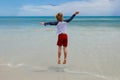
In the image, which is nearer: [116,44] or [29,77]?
[29,77]

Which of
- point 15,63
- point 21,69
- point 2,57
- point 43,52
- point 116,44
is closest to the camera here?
point 21,69

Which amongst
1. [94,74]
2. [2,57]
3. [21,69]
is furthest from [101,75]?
[2,57]

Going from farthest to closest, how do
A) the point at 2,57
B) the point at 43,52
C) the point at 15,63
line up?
the point at 43,52
the point at 2,57
the point at 15,63

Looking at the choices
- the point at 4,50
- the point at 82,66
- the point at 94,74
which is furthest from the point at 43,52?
the point at 94,74

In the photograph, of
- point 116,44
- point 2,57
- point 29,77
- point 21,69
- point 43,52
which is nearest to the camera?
point 29,77

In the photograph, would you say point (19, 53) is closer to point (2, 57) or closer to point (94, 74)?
point (2, 57)

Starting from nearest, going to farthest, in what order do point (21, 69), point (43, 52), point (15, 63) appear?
point (21, 69) < point (15, 63) < point (43, 52)

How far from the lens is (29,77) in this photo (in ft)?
21.6

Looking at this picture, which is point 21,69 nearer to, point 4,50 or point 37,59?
point 37,59

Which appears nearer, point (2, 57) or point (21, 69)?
point (21, 69)

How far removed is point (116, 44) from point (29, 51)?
2.63 m

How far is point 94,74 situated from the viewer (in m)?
6.76

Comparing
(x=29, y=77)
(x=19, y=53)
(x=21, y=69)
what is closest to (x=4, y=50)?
(x=19, y=53)

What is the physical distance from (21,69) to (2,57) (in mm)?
1446
